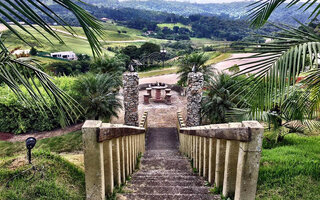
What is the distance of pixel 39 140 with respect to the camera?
9.12m

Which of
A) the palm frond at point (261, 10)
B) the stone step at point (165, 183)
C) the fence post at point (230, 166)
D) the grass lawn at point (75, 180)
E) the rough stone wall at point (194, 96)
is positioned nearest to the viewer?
the fence post at point (230, 166)

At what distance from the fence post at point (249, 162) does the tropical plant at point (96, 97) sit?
25.7ft

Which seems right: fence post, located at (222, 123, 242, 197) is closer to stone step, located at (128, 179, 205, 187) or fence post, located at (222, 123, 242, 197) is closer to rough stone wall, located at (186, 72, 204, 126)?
stone step, located at (128, 179, 205, 187)

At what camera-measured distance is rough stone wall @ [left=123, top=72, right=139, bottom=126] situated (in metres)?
9.52

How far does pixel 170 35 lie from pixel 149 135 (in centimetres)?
7059

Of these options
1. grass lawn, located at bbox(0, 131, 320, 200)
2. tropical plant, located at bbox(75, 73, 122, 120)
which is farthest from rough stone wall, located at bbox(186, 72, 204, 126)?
grass lawn, located at bbox(0, 131, 320, 200)

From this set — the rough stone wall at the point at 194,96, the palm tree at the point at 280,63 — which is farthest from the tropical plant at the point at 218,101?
the palm tree at the point at 280,63

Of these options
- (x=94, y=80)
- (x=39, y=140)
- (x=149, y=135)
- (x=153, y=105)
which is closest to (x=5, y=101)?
(x=39, y=140)

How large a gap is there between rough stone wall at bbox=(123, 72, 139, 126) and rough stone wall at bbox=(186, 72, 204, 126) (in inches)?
91.7

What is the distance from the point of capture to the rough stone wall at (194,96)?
31.1 feet

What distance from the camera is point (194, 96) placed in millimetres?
9836

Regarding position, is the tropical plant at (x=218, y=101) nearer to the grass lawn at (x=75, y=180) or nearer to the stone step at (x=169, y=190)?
the grass lawn at (x=75, y=180)

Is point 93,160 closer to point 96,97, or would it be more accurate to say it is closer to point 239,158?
point 239,158

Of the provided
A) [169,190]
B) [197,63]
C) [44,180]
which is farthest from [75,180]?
[197,63]
